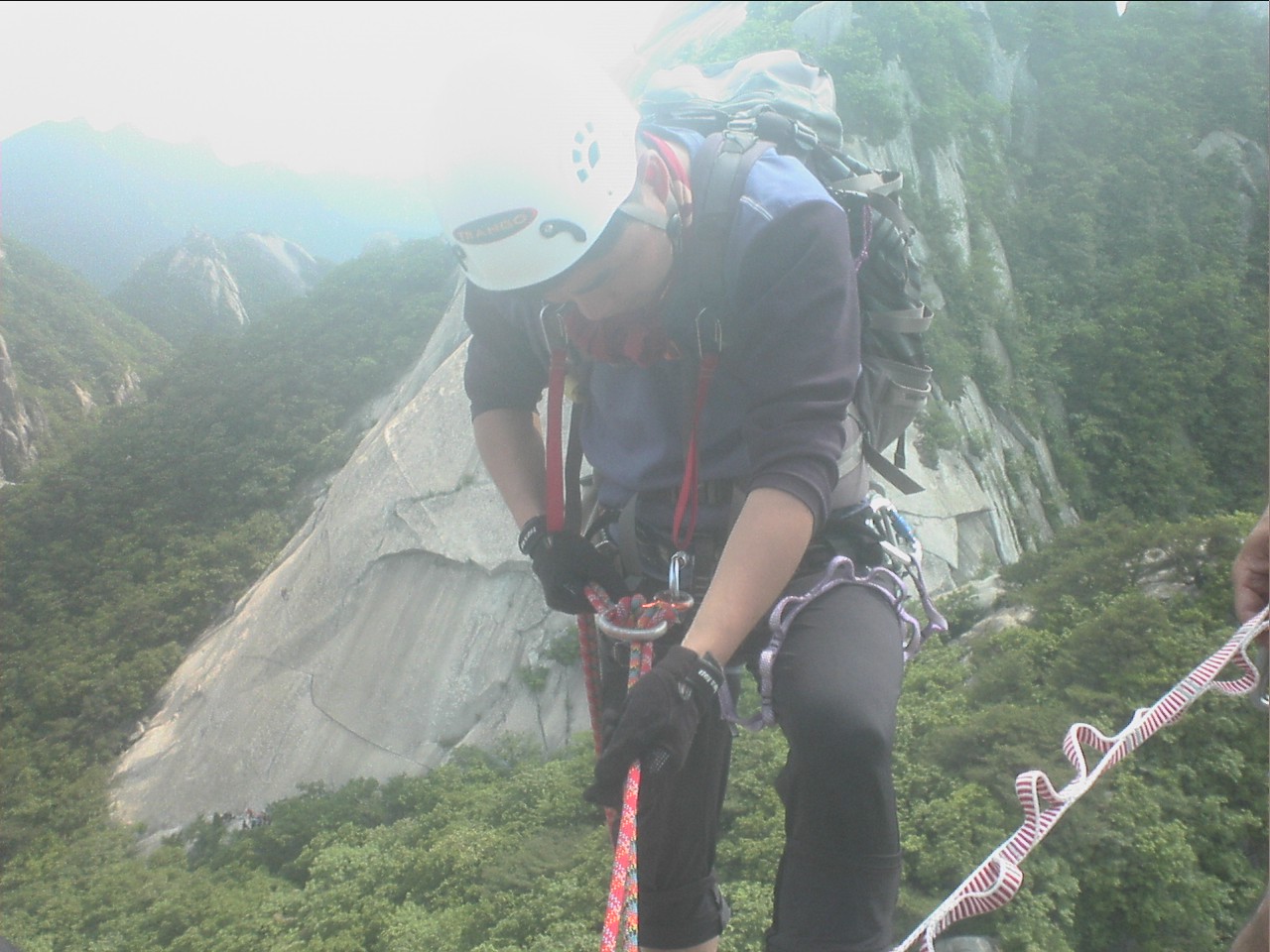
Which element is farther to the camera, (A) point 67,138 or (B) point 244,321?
(B) point 244,321

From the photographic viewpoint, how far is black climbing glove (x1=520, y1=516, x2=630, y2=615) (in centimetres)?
169

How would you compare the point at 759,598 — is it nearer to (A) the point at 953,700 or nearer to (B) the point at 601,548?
(B) the point at 601,548

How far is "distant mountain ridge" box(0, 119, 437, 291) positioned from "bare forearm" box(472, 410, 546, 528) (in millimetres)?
15627

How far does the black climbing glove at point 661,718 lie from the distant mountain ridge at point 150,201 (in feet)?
54.1

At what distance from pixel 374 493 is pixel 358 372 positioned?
667 centimetres

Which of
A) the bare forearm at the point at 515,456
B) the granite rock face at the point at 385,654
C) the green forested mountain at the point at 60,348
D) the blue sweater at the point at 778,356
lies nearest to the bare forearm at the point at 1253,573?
the blue sweater at the point at 778,356

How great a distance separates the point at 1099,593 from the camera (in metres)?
5.38

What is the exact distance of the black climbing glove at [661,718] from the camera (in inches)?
48.4

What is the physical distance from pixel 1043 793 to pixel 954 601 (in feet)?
17.9

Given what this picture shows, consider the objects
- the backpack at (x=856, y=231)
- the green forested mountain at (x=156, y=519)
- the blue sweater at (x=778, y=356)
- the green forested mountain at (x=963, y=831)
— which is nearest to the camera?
the blue sweater at (x=778, y=356)

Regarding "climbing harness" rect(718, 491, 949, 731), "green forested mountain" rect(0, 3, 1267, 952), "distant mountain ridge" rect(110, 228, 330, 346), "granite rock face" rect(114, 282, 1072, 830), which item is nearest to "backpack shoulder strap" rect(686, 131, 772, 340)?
"climbing harness" rect(718, 491, 949, 731)

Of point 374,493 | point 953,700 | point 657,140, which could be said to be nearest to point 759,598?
point 657,140

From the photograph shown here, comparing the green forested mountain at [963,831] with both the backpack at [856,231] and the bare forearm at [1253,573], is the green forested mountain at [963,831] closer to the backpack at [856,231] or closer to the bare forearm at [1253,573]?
the bare forearm at [1253,573]

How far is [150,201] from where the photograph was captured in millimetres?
21875
